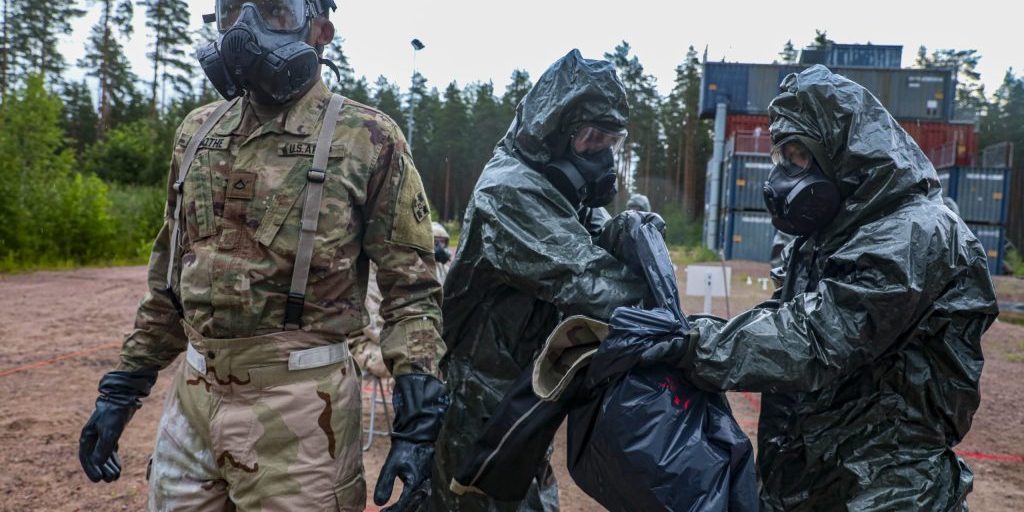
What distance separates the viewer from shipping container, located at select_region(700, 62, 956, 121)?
25.5 meters

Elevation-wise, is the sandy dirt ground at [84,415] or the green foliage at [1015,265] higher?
the green foliage at [1015,265]

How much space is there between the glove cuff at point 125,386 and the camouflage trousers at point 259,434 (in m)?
0.33

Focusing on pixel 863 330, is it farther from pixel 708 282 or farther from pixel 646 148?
pixel 646 148

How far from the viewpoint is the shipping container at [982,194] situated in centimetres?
2203

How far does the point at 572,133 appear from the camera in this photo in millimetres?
2580

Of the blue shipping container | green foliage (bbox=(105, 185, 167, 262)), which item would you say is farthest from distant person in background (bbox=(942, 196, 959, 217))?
the blue shipping container

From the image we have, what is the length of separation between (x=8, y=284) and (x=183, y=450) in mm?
14190

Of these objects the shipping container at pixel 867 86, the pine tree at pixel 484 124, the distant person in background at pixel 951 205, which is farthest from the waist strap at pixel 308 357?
the shipping container at pixel 867 86

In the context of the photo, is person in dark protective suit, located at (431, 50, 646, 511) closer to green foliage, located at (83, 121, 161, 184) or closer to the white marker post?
the white marker post

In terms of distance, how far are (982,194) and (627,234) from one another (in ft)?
79.6

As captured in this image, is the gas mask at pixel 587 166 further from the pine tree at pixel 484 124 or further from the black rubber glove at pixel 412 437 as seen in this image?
the pine tree at pixel 484 124

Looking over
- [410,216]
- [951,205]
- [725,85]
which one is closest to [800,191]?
[410,216]

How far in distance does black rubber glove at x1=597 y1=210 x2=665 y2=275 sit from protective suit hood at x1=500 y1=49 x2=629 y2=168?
1.13ft

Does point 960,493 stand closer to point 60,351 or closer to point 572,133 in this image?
point 572,133
